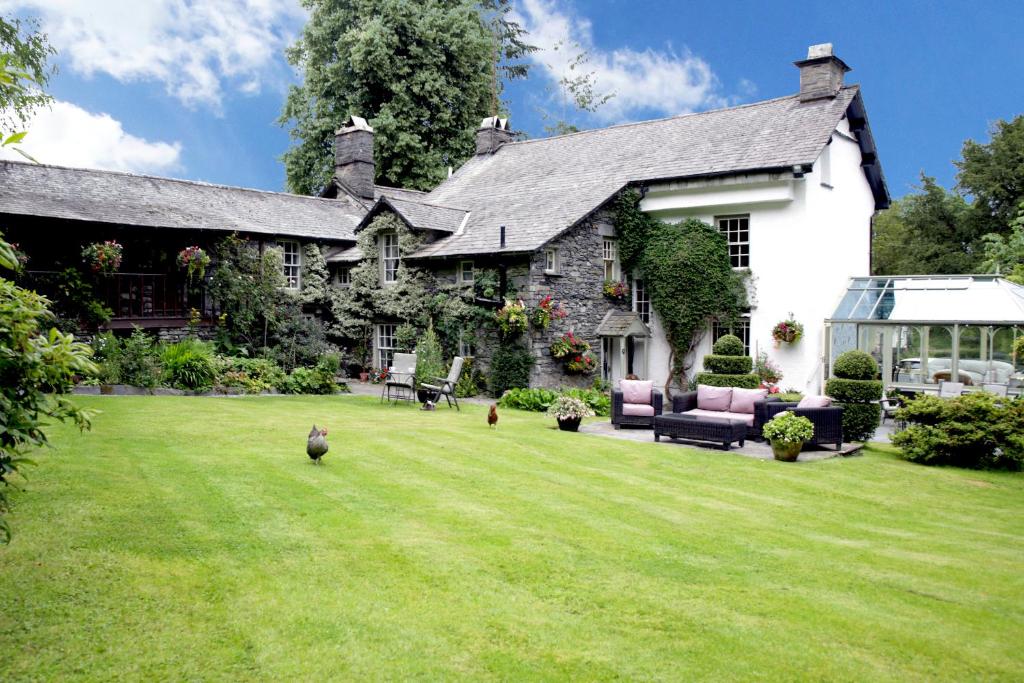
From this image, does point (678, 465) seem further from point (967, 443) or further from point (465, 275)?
point (465, 275)

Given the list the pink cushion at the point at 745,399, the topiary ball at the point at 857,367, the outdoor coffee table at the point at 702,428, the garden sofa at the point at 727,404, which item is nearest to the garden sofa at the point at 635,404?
the garden sofa at the point at 727,404

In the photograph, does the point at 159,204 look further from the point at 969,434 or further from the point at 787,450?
the point at 969,434

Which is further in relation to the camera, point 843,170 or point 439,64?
point 439,64

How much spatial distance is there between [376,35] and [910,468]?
87.1ft

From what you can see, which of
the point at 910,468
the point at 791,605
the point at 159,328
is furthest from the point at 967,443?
the point at 159,328

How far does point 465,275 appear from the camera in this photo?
20500 millimetres

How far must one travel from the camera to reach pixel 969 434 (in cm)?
1263

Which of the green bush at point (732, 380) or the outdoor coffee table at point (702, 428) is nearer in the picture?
the outdoor coffee table at point (702, 428)

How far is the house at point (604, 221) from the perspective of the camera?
64.2 ft

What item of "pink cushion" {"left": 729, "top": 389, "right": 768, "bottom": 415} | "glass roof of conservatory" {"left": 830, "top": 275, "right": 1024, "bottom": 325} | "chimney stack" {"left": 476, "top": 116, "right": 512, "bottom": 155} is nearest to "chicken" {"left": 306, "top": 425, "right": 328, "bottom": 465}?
"pink cushion" {"left": 729, "top": 389, "right": 768, "bottom": 415}

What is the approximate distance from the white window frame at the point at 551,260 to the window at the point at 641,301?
12.2ft

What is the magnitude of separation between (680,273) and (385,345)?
8.76m

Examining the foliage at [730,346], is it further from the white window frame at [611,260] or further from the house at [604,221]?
the white window frame at [611,260]

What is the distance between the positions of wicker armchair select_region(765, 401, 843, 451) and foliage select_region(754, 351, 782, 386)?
6.64m
